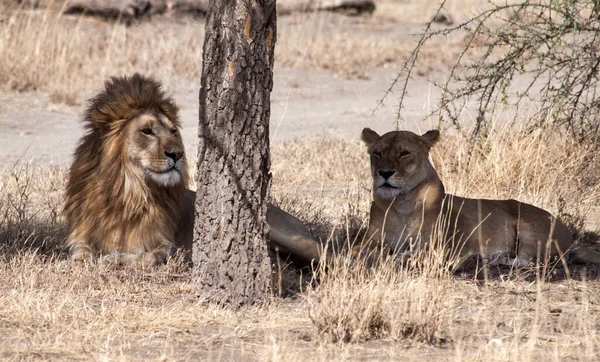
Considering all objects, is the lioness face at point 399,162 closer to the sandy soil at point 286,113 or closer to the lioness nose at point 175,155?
the lioness nose at point 175,155

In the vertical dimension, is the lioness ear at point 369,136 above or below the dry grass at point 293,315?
above

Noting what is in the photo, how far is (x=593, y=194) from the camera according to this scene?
29.4 feet

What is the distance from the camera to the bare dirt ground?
16.5ft

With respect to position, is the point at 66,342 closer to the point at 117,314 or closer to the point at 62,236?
the point at 117,314

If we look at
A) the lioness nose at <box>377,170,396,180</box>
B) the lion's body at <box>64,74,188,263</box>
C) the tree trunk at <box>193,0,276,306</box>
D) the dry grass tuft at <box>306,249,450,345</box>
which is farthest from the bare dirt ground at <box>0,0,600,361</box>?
the lioness nose at <box>377,170,396,180</box>

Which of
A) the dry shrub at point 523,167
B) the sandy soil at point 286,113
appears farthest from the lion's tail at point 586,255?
the sandy soil at point 286,113

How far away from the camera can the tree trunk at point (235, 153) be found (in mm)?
5523

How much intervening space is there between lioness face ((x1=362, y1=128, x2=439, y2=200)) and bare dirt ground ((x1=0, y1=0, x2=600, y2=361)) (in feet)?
1.97

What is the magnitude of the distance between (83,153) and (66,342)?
2.15m

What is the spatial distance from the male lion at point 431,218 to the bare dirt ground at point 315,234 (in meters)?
0.23

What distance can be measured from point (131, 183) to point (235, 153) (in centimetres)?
133

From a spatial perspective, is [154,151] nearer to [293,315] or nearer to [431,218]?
[293,315]

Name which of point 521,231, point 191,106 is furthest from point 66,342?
point 191,106

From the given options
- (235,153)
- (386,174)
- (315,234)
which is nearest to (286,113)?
(315,234)
